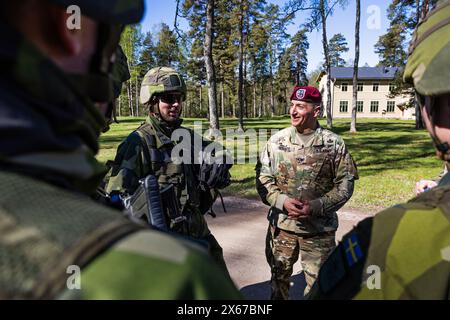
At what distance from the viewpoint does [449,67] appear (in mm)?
1125

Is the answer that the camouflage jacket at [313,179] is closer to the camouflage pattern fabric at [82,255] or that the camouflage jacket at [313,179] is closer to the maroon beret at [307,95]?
the maroon beret at [307,95]

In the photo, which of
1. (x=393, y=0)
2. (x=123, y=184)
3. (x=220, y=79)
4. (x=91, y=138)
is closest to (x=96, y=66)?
(x=91, y=138)

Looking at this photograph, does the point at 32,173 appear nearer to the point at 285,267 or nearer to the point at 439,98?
the point at 439,98

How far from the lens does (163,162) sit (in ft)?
10.4

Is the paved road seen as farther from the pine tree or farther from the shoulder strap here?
the pine tree

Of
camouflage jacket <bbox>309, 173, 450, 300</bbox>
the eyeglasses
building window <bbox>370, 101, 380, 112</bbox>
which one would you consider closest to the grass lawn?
the eyeglasses

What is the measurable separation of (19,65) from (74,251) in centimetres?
31

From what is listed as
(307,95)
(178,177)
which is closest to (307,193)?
(307,95)

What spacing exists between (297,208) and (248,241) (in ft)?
6.99

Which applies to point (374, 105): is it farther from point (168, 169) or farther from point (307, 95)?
point (168, 169)

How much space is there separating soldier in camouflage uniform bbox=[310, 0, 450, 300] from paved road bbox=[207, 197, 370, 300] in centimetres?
287

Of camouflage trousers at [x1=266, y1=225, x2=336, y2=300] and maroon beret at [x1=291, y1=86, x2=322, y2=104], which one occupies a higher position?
maroon beret at [x1=291, y1=86, x2=322, y2=104]

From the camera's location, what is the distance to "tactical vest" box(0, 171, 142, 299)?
52 cm

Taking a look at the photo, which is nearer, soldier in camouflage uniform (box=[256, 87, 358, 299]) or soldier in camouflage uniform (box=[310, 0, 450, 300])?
soldier in camouflage uniform (box=[310, 0, 450, 300])
